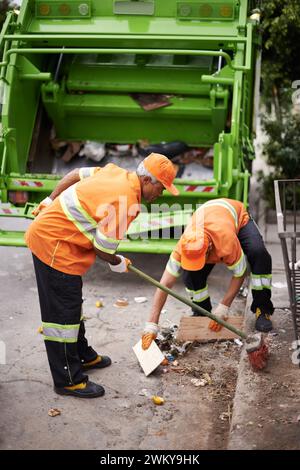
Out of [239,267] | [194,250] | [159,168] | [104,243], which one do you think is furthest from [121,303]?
[159,168]

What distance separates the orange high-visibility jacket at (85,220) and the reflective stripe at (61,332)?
12.1 inches

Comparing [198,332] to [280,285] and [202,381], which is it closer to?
[202,381]

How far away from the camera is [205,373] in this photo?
4230 mm

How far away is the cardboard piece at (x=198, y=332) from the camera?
15.0 feet

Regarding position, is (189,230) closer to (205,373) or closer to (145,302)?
(205,373)

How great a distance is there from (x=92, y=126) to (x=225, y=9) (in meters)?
1.58

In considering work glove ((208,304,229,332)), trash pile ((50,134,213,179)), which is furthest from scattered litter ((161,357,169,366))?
trash pile ((50,134,213,179))

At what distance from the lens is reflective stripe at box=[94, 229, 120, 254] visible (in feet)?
11.7

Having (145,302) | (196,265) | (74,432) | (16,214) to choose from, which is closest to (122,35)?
(16,214)

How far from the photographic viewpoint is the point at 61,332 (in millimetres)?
3826

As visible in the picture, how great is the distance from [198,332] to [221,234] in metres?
0.76

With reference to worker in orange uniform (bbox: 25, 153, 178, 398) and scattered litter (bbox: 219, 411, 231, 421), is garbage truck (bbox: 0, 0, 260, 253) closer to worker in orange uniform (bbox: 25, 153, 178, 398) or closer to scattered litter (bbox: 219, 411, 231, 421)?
worker in orange uniform (bbox: 25, 153, 178, 398)

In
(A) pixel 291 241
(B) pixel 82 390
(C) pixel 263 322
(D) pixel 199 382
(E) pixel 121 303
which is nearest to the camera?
(A) pixel 291 241

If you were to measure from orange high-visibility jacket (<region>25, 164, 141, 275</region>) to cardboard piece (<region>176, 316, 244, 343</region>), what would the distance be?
1.03 m
